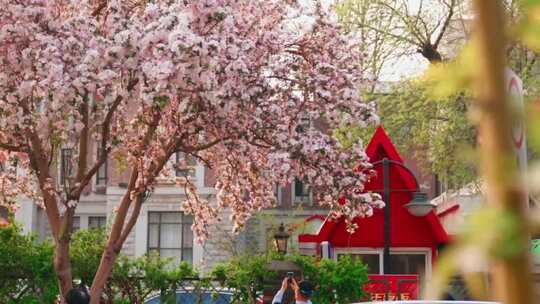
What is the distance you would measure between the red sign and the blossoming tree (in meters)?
1.75

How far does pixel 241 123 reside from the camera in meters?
16.4

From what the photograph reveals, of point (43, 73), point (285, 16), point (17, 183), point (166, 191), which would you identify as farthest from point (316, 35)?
point (166, 191)

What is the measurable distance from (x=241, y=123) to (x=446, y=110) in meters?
16.1

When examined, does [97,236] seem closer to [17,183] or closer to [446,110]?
[17,183]

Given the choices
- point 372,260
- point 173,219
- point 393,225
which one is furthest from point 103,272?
point 173,219

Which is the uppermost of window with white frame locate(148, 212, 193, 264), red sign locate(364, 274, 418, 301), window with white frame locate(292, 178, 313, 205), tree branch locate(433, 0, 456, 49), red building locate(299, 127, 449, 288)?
tree branch locate(433, 0, 456, 49)

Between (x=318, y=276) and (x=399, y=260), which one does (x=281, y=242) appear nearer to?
(x=318, y=276)

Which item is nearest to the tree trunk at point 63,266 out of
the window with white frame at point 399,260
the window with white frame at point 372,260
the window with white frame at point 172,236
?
the window with white frame at point 399,260

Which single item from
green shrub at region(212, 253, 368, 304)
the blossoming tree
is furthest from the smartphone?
the blossoming tree

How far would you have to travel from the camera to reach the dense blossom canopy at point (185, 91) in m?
15.1

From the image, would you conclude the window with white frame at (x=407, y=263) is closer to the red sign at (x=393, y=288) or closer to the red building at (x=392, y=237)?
the red building at (x=392, y=237)

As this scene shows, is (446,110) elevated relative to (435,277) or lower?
elevated

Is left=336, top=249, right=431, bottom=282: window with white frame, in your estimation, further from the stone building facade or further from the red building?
the stone building facade

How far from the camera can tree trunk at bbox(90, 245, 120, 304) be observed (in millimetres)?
16466
